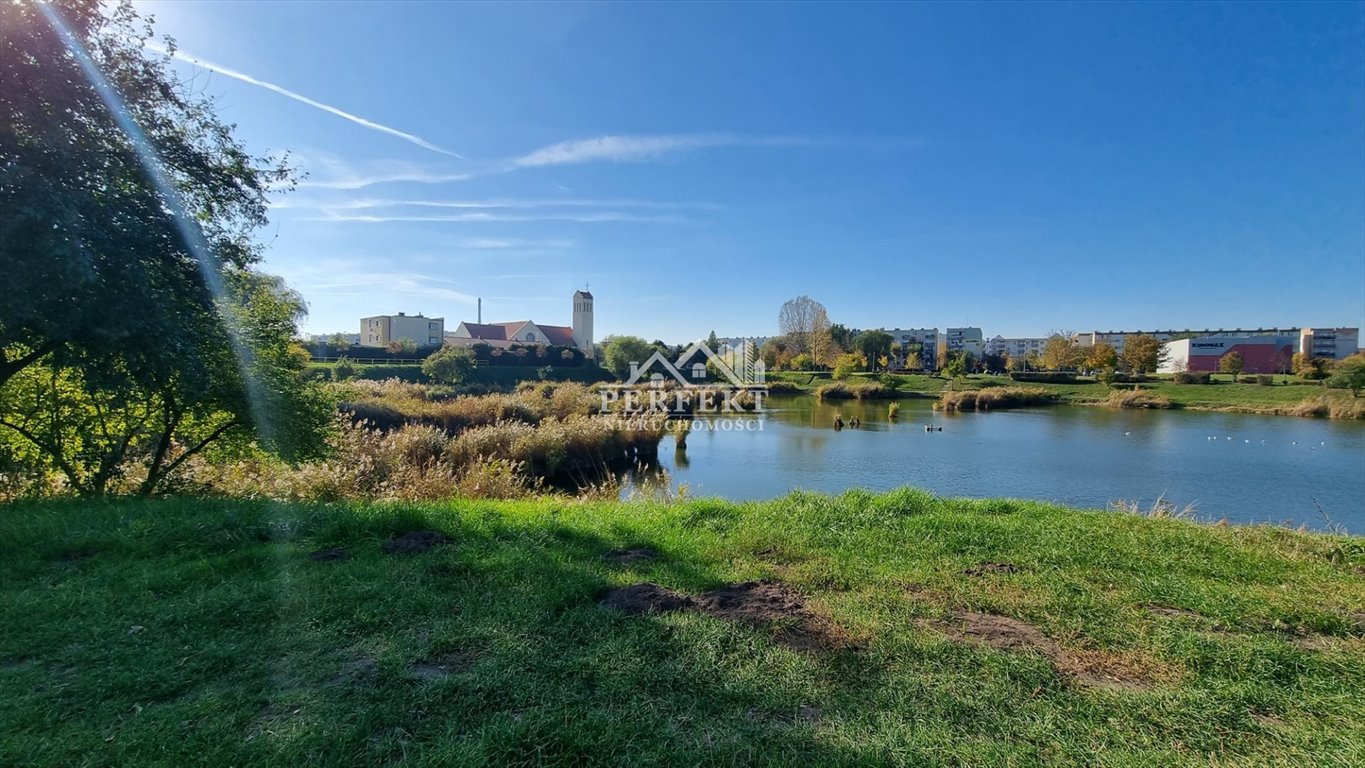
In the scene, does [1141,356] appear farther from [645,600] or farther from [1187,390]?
[645,600]

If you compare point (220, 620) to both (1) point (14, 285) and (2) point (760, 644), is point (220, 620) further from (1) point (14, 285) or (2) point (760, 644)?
(1) point (14, 285)

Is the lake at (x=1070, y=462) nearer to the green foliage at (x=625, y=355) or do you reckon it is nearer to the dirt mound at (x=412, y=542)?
the dirt mound at (x=412, y=542)

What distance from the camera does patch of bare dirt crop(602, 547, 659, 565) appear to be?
12.5 feet

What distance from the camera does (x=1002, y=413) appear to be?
3241cm

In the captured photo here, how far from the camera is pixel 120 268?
4586 mm

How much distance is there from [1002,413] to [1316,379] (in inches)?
1196

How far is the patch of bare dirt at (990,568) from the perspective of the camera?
12.1 ft

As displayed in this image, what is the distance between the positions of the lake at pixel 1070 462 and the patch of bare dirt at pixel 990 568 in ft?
18.5

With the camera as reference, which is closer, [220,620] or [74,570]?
[220,620]

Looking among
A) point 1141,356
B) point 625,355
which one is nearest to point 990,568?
point 625,355

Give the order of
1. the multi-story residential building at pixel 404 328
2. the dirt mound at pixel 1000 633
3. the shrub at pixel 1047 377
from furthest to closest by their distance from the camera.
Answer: the multi-story residential building at pixel 404 328
the shrub at pixel 1047 377
the dirt mound at pixel 1000 633

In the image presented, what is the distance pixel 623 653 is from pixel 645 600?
0.61 m

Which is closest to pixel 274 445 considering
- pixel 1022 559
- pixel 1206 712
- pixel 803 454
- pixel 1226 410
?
pixel 1022 559

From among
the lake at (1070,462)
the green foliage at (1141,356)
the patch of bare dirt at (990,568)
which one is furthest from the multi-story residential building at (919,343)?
the patch of bare dirt at (990,568)
